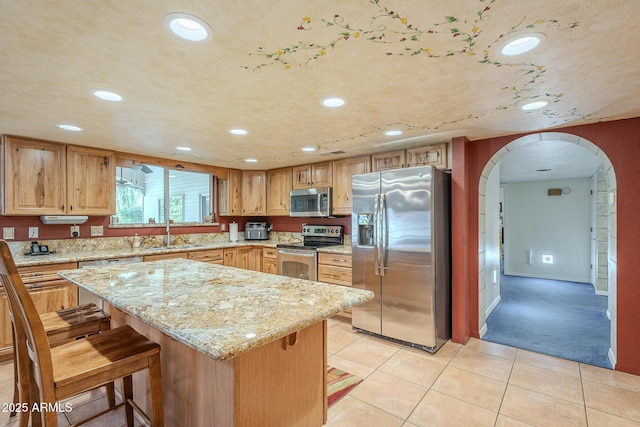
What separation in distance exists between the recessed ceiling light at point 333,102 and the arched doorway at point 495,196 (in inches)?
77.9

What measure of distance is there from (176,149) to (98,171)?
0.94 m

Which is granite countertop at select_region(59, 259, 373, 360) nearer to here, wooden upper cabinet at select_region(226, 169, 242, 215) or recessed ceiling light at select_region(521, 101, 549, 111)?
recessed ceiling light at select_region(521, 101, 549, 111)

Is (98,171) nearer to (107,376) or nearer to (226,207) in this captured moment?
(226,207)

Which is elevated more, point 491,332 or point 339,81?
point 339,81

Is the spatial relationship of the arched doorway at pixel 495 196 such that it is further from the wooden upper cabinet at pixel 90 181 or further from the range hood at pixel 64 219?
the range hood at pixel 64 219

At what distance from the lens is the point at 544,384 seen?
2379 millimetres

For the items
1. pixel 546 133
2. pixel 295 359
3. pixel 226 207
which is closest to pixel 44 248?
pixel 226 207

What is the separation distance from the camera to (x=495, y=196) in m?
4.42

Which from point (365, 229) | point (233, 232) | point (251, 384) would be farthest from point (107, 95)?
point (233, 232)

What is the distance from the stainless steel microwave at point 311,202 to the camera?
4.24 metres

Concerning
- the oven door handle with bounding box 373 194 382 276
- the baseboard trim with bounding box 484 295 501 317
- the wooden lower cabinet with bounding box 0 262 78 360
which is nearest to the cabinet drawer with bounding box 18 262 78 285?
the wooden lower cabinet with bounding box 0 262 78 360

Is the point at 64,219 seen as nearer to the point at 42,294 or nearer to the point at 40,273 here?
the point at 40,273

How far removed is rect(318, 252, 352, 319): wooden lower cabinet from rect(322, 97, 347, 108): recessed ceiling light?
203cm

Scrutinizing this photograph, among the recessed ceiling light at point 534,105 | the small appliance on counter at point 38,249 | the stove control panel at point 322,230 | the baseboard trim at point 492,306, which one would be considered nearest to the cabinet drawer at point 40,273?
the small appliance on counter at point 38,249
